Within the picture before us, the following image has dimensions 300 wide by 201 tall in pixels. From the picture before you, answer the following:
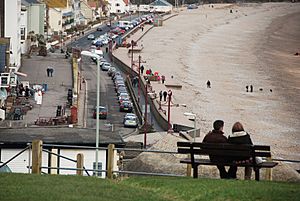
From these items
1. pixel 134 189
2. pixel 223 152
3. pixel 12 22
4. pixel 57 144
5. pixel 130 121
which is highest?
pixel 223 152

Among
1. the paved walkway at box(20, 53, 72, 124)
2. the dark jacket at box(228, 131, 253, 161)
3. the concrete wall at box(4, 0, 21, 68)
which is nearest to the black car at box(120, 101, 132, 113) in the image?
the paved walkway at box(20, 53, 72, 124)

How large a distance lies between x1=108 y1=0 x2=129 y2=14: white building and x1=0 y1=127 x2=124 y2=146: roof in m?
121

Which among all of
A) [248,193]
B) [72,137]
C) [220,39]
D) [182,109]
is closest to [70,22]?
A: [220,39]

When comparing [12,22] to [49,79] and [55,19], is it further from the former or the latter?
[55,19]

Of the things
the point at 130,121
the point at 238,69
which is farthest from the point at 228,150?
the point at 238,69

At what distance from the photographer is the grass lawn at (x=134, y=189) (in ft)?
30.0

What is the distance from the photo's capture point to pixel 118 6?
14575 cm

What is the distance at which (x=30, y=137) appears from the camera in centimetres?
1936

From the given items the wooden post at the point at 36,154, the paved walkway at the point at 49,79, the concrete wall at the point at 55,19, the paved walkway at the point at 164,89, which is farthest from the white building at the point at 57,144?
the concrete wall at the point at 55,19

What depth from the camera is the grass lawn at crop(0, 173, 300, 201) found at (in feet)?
30.0

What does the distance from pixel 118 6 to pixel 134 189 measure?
449 ft

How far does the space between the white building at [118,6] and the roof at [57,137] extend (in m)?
121

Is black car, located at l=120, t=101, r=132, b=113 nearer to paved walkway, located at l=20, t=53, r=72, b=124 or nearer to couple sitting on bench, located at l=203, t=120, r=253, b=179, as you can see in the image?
paved walkway, located at l=20, t=53, r=72, b=124

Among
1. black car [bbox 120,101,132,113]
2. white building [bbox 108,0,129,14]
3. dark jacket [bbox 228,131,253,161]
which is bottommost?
white building [bbox 108,0,129,14]
